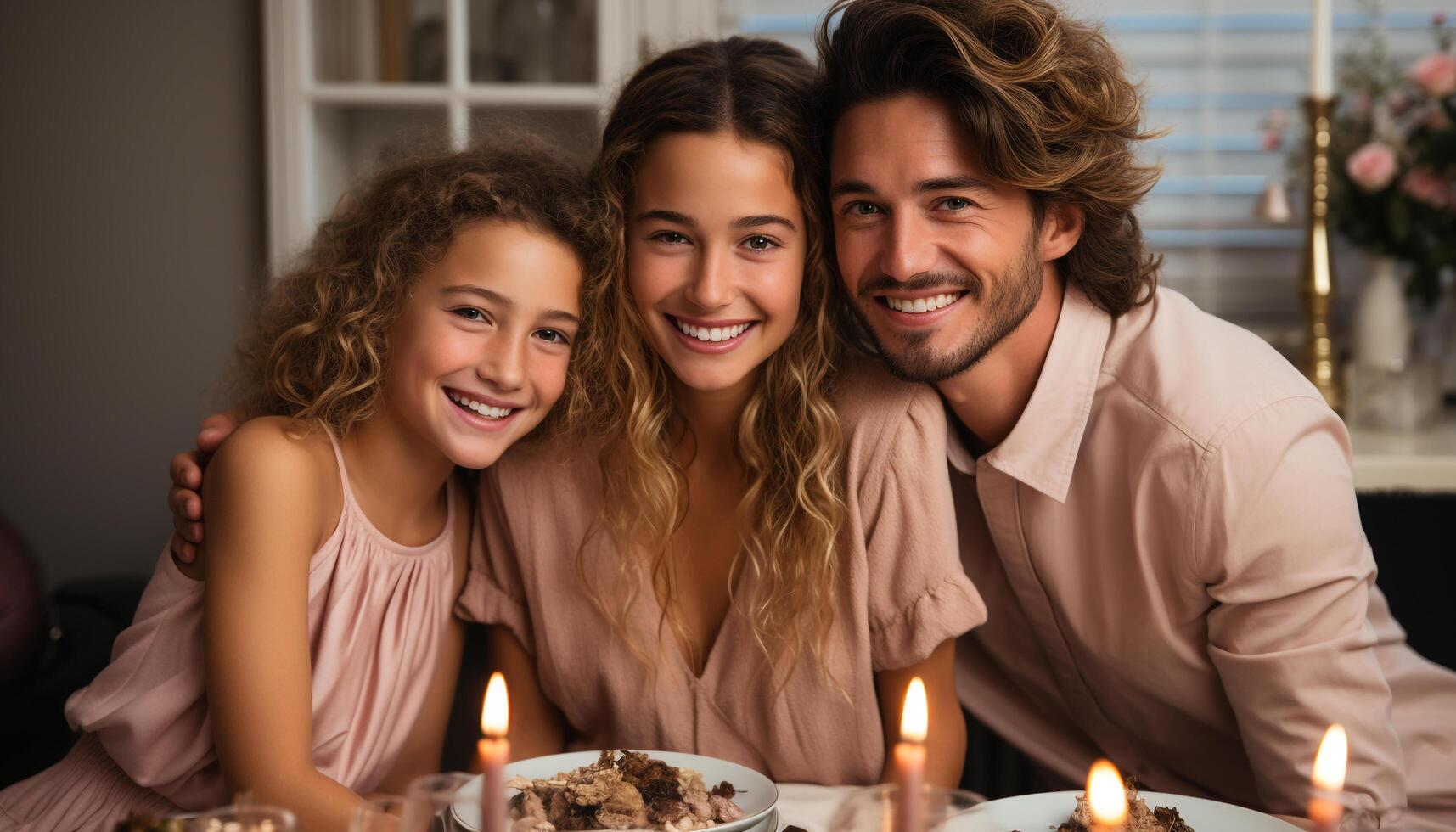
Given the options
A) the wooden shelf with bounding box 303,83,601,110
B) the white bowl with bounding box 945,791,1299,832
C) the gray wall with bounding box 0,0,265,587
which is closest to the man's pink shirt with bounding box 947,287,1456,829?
the white bowl with bounding box 945,791,1299,832

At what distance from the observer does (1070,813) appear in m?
1.21

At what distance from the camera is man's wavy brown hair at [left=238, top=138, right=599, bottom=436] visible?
1732mm

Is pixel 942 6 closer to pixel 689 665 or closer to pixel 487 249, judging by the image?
pixel 487 249

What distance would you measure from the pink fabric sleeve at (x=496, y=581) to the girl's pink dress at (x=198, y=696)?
99 mm

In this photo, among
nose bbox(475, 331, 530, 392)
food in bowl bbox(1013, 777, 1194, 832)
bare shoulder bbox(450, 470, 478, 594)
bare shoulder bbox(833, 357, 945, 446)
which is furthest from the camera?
bare shoulder bbox(450, 470, 478, 594)

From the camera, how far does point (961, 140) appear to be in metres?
1.75

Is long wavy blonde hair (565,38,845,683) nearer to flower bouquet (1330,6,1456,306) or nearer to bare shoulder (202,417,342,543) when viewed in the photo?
bare shoulder (202,417,342,543)

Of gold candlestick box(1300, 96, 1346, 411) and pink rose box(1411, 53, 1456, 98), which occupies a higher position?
pink rose box(1411, 53, 1456, 98)

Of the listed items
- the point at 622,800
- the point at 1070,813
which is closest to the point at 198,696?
the point at 622,800

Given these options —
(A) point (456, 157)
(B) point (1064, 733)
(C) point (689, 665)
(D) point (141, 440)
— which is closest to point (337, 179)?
(D) point (141, 440)

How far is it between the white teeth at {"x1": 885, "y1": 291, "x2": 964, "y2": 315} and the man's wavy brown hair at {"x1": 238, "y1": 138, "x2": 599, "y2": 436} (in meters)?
0.46

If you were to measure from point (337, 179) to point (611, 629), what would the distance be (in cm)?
172

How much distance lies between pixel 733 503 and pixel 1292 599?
2.71 ft

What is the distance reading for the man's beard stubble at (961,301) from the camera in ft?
5.78
